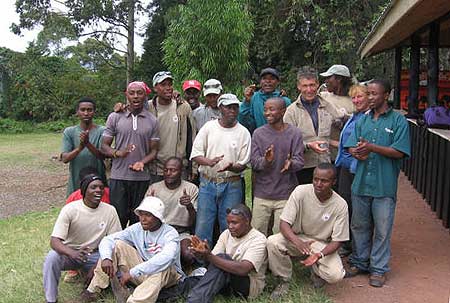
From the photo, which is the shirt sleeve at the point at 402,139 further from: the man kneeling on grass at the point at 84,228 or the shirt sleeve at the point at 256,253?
the man kneeling on grass at the point at 84,228

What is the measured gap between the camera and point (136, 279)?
4312 millimetres

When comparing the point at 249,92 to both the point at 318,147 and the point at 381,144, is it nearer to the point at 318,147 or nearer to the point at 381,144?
the point at 318,147

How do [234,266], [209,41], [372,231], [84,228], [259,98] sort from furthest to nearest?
[209,41] → [259,98] → [372,231] → [84,228] → [234,266]

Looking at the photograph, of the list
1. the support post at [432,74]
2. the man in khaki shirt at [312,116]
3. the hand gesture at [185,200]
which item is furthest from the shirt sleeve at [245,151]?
the support post at [432,74]

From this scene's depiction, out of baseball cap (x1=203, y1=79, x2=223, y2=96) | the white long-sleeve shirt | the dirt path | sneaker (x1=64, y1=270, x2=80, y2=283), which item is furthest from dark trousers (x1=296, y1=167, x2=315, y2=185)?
sneaker (x1=64, y1=270, x2=80, y2=283)

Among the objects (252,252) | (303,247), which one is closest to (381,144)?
(303,247)

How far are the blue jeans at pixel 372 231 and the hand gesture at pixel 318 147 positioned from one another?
0.49 metres

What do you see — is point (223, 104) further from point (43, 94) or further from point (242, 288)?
point (43, 94)

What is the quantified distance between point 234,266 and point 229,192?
2.79ft

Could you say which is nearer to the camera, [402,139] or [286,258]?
[402,139]

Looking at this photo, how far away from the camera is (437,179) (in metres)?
6.87

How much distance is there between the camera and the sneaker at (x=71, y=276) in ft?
16.6

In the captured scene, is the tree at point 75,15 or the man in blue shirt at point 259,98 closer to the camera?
the man in blue shirt at point 259,98

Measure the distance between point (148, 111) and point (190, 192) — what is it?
0.91 m
